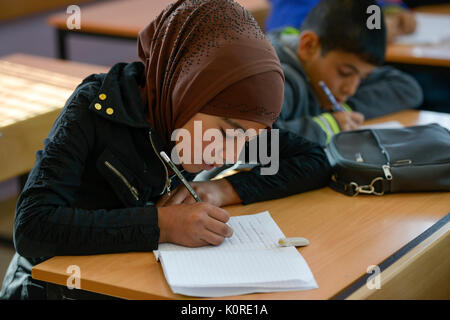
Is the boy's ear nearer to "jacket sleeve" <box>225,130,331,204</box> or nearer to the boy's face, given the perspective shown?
the boy's face

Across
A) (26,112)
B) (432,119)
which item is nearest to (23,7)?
(26,112)

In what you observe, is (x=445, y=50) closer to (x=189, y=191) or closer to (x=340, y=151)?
(x=340, y=151)

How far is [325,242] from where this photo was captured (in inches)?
50.7

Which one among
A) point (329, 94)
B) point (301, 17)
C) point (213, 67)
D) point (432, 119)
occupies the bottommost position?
point (432, 119)

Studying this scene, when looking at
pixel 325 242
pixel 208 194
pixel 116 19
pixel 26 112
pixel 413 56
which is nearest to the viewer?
pixel 325 242

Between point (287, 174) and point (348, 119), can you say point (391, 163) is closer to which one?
point (287, 174)

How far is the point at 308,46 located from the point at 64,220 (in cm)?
118

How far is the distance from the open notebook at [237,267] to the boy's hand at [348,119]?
2.48ft

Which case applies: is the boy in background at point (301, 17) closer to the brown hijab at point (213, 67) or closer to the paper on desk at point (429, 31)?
the paper on desk at point (429, 31)

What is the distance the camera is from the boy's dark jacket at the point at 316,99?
192 cm

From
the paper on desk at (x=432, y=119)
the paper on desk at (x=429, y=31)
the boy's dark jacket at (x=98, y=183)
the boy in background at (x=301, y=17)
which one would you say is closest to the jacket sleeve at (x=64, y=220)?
the boy's dark jacket at (x=98, y=183)

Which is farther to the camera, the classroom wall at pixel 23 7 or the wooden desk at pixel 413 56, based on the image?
the classroom wall at pixel 23 7

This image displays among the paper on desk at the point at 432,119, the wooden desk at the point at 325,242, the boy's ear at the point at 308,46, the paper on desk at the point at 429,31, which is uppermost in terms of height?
the boy's ear at the point at 308,46

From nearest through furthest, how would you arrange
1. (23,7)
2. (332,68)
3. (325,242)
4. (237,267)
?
(237,267)
(325,242)
(332,68)
(23,7)
